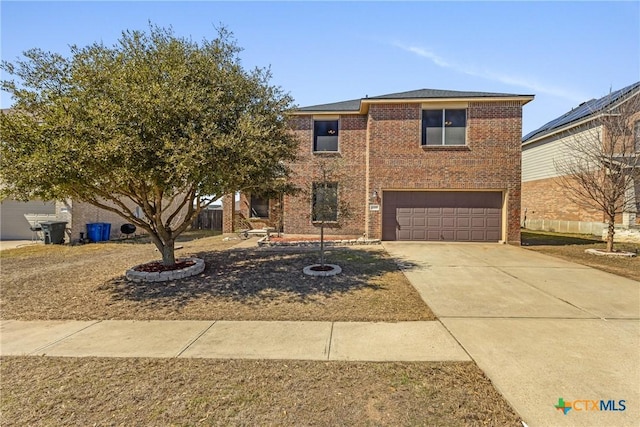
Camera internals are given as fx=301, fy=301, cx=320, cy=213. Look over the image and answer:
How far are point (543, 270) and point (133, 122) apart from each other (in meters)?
10.3

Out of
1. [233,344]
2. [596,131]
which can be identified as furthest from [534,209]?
[233,344]

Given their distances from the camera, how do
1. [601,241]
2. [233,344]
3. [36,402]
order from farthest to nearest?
[601,241] → [233,344] → [36,402]

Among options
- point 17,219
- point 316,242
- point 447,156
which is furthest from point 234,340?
point 17,219

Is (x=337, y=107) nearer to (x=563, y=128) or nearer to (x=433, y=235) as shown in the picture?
(x=433, y=235)

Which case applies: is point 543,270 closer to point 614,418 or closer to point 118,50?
point 614,418

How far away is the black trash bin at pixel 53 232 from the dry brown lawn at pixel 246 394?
12.4m

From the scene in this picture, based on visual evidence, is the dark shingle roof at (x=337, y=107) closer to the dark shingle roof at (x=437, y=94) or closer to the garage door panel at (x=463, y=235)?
the dark shingle roof at (x=437, y=94)

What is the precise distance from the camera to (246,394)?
2.94 meters

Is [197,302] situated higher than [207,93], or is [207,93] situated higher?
[207,93]

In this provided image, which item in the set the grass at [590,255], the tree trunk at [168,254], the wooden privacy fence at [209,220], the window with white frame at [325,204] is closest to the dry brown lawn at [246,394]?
the tree trunk at [168,254]

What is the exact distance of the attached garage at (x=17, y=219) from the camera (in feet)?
48.7

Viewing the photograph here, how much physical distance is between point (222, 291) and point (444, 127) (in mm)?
11244

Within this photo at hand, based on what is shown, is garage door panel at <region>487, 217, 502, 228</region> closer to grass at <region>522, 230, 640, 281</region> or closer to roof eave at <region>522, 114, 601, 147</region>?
grass at <region>522, 230, 640, 281</region>

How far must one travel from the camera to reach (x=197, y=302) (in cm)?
583
